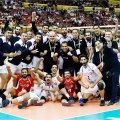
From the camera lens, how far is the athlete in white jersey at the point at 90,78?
9.06 m

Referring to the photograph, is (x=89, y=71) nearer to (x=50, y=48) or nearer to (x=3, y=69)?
(x=50, y=48)

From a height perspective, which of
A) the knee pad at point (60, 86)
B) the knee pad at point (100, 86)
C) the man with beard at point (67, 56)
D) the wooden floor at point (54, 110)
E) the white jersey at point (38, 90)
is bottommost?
the wooden floor at point (54, 110)

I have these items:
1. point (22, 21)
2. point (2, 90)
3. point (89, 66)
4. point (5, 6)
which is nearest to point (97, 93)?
point (89, 66)

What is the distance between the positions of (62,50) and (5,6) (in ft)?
71.1

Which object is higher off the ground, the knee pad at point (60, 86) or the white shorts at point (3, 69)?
the white shorts at point (3, 69)

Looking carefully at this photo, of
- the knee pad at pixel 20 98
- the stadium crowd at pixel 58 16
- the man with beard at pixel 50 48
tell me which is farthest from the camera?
the stadium crowd at pixel 58 16

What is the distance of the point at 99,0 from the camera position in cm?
3759

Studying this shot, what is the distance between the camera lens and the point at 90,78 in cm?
931

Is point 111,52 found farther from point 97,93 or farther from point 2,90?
point 2,90

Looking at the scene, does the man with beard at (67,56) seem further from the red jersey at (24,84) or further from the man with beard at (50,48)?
the red jersey at (24,84)

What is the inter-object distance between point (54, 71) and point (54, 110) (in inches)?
44.6

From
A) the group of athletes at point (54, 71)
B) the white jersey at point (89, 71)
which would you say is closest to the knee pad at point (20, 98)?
the group of athletes at point (54, 71)

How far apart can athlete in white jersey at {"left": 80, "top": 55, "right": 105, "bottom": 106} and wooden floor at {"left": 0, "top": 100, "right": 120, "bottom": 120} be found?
0.25m

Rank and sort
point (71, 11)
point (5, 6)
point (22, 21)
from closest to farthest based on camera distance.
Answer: point (22, 21) < point (5, 6) < point (71, 11)
